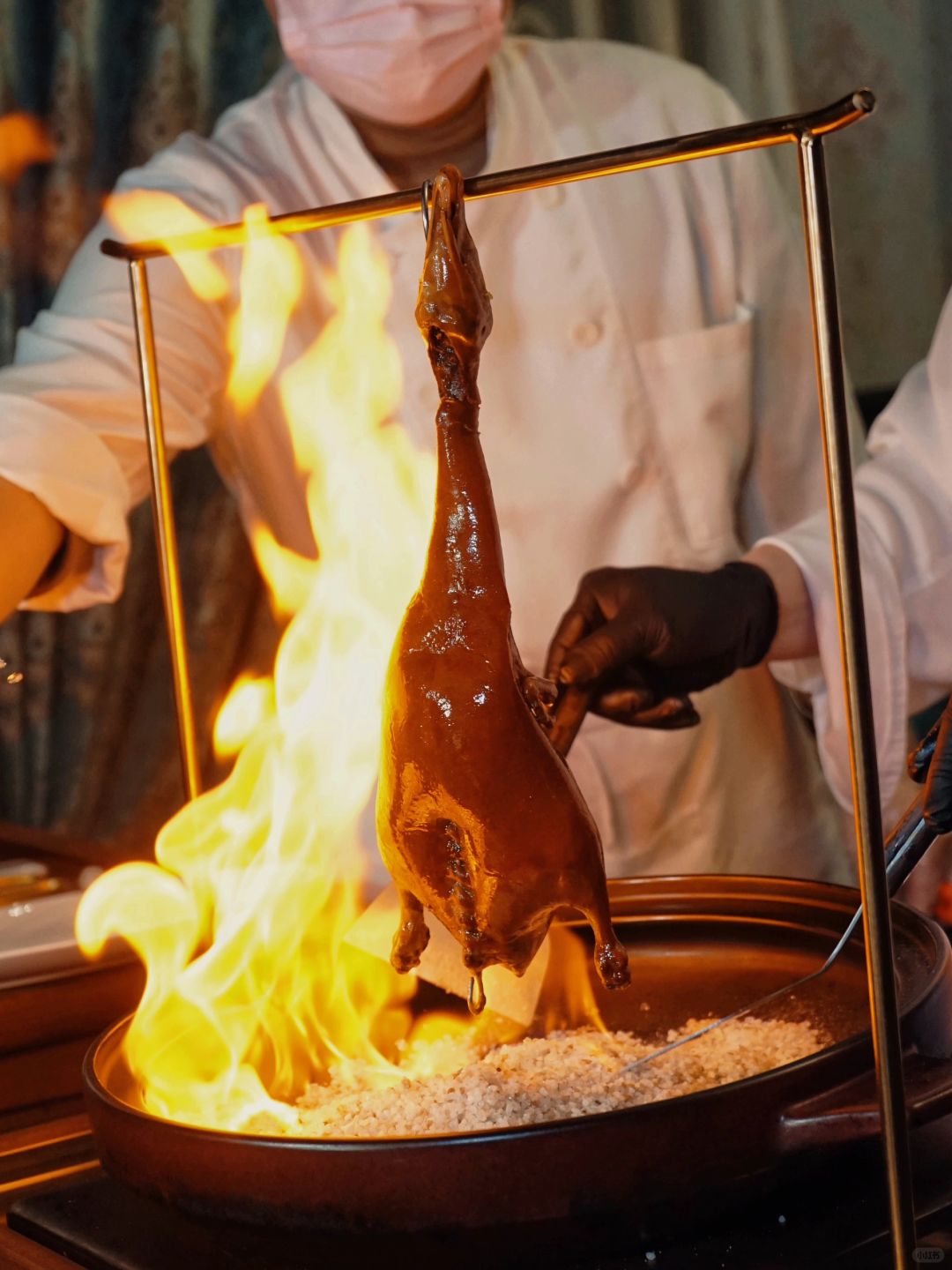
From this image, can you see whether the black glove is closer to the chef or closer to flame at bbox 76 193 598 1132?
flame at bbox 76 193 598 1132

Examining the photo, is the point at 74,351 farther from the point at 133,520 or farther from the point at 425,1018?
the point at 425,1018

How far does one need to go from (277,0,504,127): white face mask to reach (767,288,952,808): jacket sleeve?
2.44 ft

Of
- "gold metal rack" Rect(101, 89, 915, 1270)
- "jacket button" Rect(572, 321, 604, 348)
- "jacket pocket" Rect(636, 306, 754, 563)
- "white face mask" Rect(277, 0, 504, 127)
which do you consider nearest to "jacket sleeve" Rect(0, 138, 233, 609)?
"white face mask" Rect(277, 0, 504, 127)

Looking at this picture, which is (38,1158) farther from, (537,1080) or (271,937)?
(537,1080)

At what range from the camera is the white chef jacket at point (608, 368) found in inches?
70.4

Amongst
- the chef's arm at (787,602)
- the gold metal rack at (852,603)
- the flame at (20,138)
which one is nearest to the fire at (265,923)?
the gold metal rack at (852,603)

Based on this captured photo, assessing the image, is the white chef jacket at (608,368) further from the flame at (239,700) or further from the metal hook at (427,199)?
the metal hook at (427,199)

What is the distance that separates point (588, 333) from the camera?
5.86ft

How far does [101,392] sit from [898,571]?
1.03 m

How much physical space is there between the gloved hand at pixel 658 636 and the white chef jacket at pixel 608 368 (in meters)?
0.36

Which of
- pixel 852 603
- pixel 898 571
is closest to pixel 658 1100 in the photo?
pixel 852 603

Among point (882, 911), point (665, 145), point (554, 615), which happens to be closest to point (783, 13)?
point (554, 615)

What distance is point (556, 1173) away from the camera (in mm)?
608

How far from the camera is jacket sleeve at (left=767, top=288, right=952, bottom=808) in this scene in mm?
1515
